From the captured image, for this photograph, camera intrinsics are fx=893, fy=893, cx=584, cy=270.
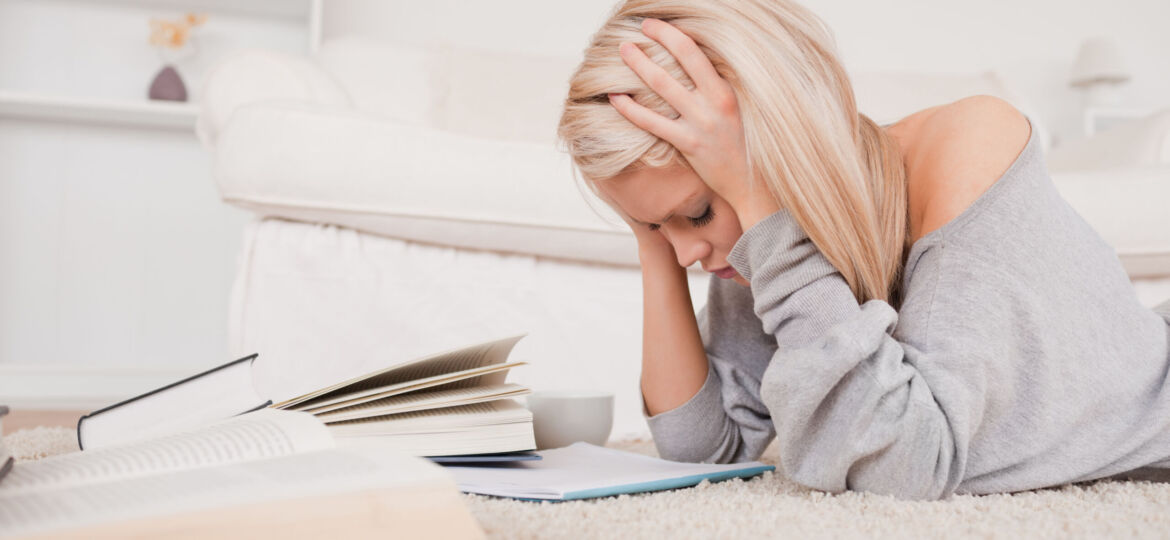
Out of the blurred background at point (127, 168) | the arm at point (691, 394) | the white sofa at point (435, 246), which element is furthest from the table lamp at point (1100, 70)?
the arm at point (691, 394)

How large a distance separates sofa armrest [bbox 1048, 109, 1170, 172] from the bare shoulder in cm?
104

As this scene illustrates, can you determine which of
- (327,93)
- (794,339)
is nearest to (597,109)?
(794,339)

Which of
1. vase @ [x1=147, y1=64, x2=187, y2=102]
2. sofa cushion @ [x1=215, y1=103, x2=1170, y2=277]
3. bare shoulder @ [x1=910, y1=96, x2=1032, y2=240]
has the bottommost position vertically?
vase @ [x1=147, y1=64, x2=187, y2=102]

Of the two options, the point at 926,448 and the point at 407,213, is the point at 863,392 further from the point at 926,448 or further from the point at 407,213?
the point at 407,213

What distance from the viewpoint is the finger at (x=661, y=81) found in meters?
0.78

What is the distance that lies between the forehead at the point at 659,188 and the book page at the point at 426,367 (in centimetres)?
18

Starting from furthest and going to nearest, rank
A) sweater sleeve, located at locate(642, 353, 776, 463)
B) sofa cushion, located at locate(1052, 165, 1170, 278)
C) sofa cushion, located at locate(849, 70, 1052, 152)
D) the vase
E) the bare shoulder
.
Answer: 1. the vase
2. sofa cushion, located at locate(849, 70, 1052, 152)
3. sofa cushion, located at locate(1052, 165, 1170, 278)
4. sweater sleeve, located at locate(642, 353, 776, 463)
5. the bare shoulder

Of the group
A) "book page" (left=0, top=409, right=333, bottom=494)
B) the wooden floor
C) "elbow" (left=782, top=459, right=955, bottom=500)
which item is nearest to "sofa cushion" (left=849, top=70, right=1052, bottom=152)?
"elbow" (left=782, top=459, right=955, bottom=500)

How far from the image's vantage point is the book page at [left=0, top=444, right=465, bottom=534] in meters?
0.39

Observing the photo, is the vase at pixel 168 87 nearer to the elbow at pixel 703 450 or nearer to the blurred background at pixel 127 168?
the blurred background at pixel 127 168

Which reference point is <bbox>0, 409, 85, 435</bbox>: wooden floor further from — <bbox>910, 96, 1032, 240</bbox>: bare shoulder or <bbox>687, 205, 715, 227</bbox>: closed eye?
<bbox>910, 96, 1032, 240</bbox>: bare shoulder

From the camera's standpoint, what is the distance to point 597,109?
Answer: 82 centimetres

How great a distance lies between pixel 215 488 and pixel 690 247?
529 millimetres

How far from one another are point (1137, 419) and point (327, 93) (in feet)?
5.13
